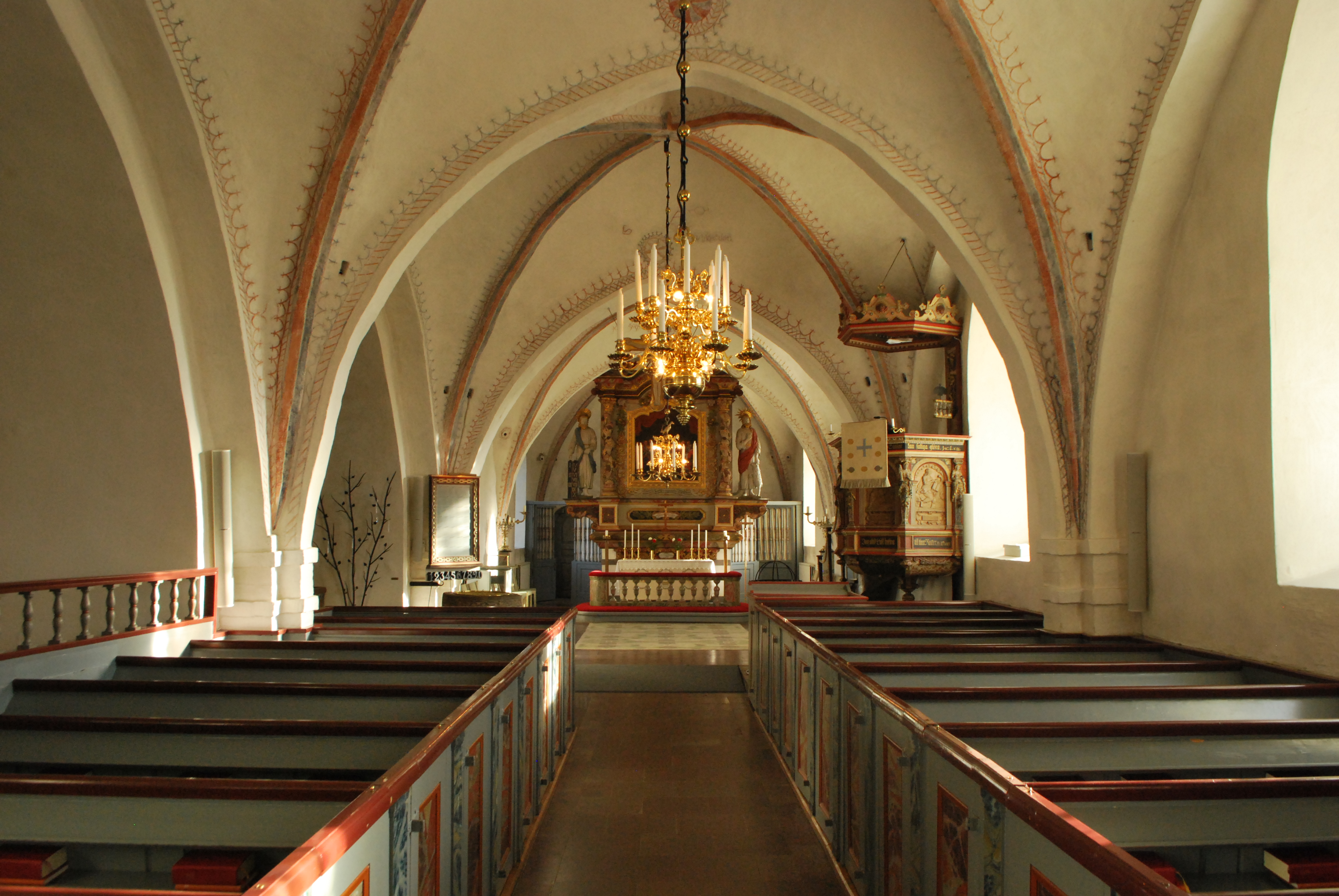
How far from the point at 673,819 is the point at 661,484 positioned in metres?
12.4

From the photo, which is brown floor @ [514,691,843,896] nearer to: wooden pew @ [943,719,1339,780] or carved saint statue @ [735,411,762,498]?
wooden pew @ [943,719,1339,780]

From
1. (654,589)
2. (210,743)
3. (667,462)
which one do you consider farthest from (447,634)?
(667,462)

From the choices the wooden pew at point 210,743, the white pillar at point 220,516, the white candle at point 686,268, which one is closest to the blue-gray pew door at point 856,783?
the wooden pew at point 210,743

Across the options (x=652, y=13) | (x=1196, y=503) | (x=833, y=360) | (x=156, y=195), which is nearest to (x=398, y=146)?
(x=156, y=195)

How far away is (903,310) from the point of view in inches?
353

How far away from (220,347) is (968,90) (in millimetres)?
5392

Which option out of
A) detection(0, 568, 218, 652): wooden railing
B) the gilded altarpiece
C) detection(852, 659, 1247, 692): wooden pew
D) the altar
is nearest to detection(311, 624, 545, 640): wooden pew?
detection(0, 568, 218, 652): wooden railing

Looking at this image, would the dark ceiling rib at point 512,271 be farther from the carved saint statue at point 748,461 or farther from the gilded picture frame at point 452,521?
the carved saint statue at point 748,461

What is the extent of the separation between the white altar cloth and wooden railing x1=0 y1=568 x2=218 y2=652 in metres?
7.05

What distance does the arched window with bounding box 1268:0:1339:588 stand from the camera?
4.75 m

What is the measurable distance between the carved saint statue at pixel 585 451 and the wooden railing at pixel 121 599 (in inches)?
441

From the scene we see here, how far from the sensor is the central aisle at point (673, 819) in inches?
148

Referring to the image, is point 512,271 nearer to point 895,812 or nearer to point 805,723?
point 805,723

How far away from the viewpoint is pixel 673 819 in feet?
14.8
